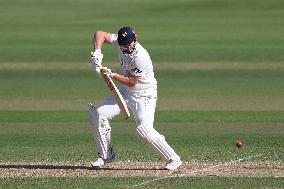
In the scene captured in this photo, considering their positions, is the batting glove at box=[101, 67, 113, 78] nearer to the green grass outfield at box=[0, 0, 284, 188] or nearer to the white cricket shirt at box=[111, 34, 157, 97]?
the white cricket shirt at box=[111, 34, 157, 97]

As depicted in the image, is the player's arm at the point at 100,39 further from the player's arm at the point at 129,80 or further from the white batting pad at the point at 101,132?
the white batting pad at the point at 101,132

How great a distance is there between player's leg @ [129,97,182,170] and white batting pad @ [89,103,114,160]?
16.8 inches

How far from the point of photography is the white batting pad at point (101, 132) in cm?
1403

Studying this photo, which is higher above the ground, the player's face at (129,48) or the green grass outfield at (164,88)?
the player's face at (129,48)

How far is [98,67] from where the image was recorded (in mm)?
13820

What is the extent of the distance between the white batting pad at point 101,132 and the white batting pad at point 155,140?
469 millimetres

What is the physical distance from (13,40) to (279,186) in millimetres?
31102

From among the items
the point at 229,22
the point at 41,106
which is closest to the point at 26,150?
the point at 41,106

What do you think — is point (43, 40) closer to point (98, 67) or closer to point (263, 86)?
point (263, 86)

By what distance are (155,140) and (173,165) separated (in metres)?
0.41

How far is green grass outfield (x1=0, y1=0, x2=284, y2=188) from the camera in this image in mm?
15812

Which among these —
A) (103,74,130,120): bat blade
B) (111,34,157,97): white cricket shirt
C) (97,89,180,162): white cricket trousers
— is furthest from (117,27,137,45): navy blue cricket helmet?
(97,89,180,162): white cricket trousers

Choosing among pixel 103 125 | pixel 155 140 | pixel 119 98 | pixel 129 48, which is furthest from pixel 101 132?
pixel 129 48

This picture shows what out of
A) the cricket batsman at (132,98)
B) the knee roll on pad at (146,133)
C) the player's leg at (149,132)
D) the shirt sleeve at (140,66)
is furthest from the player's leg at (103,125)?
the shirt sleeve at (140,66)
